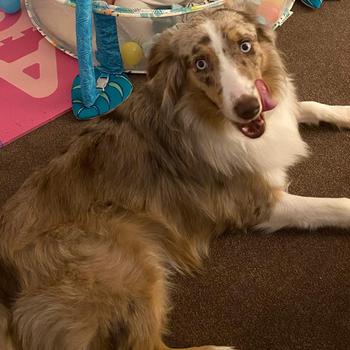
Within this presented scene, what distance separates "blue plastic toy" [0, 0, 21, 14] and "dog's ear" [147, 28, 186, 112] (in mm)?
2053

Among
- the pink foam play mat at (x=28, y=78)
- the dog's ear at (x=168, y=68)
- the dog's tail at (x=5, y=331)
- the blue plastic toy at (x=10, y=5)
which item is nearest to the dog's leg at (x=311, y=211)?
the dog's ear at (x=168, y=68)

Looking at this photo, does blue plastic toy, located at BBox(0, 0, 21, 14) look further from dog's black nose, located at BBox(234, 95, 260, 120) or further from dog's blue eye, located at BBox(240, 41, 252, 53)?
dog's black nose, located at BBox(234, 95, 260, 120)

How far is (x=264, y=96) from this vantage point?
206 cm

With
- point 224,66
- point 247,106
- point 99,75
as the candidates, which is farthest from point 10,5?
point 247,106

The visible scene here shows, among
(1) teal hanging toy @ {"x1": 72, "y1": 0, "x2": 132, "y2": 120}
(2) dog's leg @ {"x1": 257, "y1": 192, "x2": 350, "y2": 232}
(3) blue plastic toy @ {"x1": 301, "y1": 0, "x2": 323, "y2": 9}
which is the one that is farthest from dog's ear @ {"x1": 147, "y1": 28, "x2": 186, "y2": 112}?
(3) blue plastic toy @ {"x1": 301, "y1": 0, "x2": 323, "y2": 9}

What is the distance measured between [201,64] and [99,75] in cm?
147

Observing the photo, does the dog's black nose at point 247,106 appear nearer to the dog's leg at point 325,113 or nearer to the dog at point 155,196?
the dog at point 155,196

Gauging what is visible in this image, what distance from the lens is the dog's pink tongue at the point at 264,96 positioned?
2.02 m

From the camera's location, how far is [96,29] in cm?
312

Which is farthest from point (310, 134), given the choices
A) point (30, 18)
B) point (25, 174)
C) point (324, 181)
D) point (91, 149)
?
point (30, 18)

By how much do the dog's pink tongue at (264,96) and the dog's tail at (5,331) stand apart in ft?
4.27

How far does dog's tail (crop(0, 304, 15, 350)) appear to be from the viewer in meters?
1.85

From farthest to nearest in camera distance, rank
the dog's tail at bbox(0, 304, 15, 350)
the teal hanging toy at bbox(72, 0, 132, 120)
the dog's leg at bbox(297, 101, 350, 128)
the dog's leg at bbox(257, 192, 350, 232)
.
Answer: the teal hanging toy at bbox(72, 0, 132, 120), the dog's leg at bbox(297, 101, 350, 128), the dog's leg at bbox(257, 192, 350, 232), the dog's tail at bbox(0, 304, 15, 350)

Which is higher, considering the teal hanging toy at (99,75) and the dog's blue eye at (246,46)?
the dog's blue eye at (246,46)
